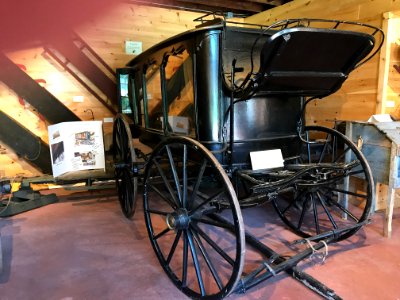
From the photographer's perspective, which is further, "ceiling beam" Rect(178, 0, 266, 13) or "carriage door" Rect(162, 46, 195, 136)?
"ceiling beam" Rect(178, 0, 266, 13)

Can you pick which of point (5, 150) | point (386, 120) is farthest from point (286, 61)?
point (5, 150)

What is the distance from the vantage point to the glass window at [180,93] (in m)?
2.09

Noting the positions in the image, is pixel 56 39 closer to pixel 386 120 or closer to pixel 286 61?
pixel 286 61

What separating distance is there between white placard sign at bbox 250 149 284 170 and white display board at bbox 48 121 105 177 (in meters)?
2.11

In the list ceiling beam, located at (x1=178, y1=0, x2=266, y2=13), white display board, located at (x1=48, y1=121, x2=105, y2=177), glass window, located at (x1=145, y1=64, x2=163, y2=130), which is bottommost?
white display board, located at (x1=48, y1=121, x2=105, y2=177)

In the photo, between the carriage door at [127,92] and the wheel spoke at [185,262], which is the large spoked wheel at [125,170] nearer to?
the carriage door at [127,92]

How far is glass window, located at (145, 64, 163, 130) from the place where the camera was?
8.48 feet

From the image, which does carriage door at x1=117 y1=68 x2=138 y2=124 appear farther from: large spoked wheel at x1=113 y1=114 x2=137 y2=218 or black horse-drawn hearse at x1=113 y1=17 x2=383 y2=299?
black horse-drawn hearse at x1=113 y1=17 x2=383 y2=299

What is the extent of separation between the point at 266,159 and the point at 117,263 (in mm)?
1291

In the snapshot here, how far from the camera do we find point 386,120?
2.77 meters

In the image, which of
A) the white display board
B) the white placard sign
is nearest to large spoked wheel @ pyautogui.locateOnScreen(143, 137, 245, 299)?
the white placard sign

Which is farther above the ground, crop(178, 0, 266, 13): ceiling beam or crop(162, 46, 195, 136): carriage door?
crop(178, 0, 266, 13): ceiling beam

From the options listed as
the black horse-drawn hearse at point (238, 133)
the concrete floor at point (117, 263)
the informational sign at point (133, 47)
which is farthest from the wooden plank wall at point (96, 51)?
the black horse-drawn hearse at point (238, 133)

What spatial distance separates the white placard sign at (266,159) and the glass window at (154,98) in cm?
93
